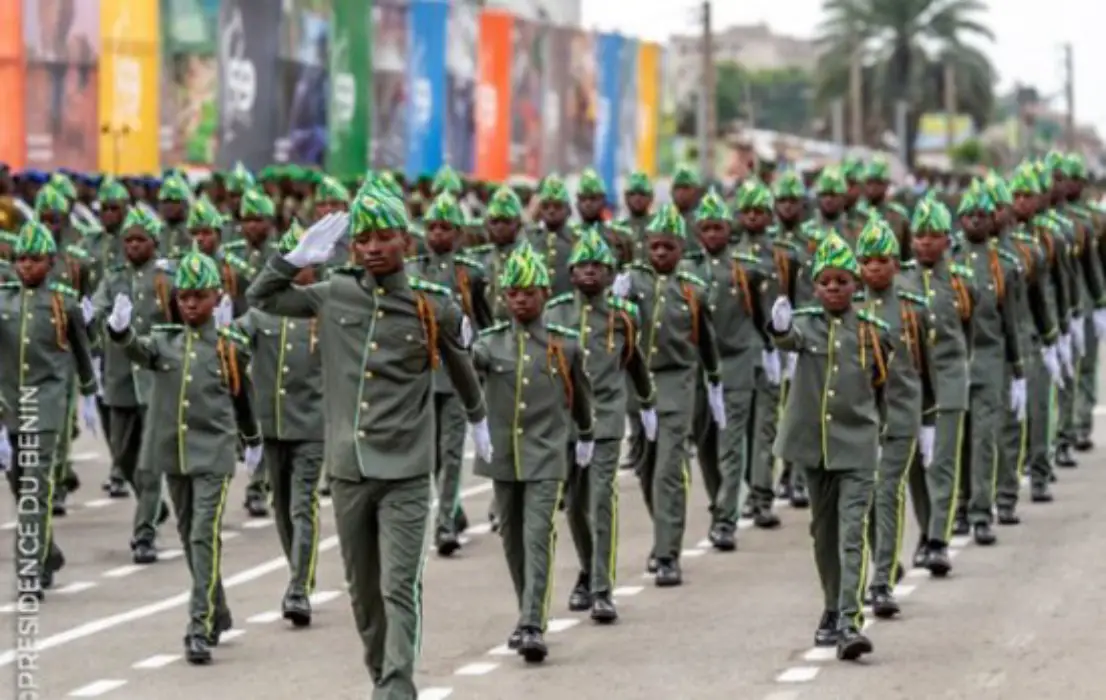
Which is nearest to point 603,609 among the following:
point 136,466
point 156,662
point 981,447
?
point 156,662

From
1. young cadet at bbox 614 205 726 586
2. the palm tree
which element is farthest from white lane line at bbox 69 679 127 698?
the palm tree

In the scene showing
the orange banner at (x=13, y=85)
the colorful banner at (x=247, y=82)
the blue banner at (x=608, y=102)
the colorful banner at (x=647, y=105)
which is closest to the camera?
the orange banner at (x=13, y=85)

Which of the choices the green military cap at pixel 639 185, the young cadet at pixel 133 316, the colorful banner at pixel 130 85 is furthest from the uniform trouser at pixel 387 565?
the colorful banner at pixel 130 85

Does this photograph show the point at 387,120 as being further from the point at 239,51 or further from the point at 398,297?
the point at 398,297

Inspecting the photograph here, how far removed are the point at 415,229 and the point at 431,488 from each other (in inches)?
413

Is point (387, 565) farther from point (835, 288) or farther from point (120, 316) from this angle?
point (835, 288)

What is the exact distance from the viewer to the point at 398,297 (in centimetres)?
1450

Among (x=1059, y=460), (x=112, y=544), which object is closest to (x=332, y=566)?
(x=112, y=544)

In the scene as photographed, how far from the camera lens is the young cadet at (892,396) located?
60.5 ft

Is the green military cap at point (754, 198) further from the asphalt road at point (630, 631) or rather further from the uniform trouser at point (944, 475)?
the uniform trouser at point (944, 475)

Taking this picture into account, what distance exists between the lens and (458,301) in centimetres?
2266

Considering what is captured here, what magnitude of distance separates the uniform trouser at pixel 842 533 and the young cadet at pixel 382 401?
311 centimetres

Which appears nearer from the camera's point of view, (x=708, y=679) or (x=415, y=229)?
(x=708, y=679)

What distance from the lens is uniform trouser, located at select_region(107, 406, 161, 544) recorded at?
21.7 meters
